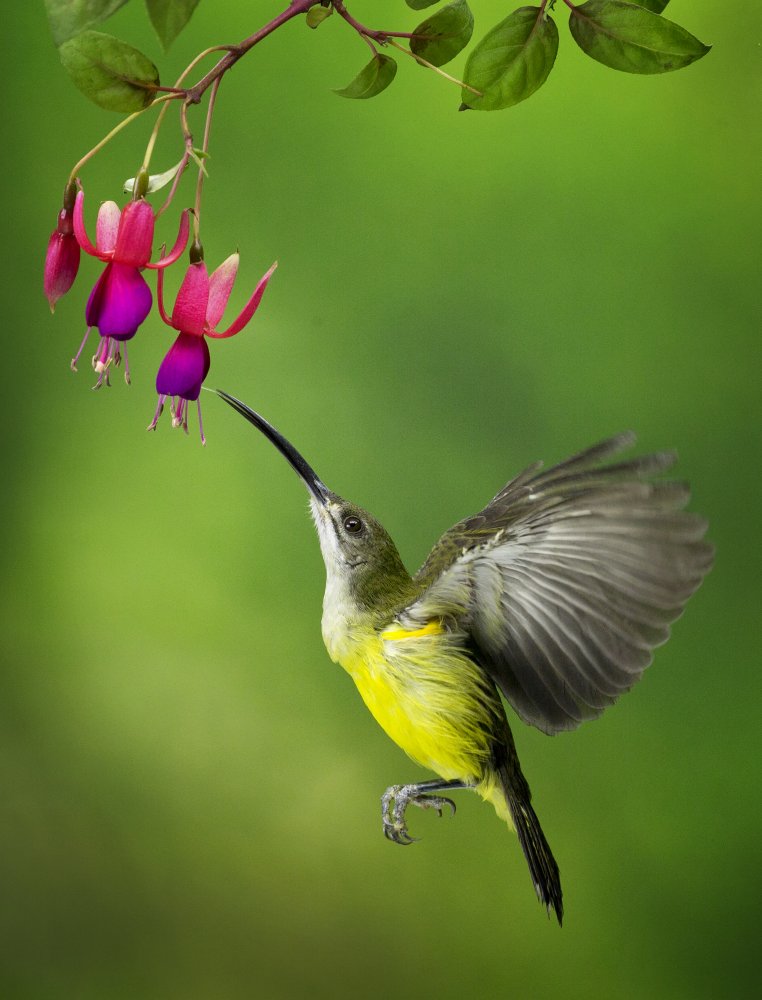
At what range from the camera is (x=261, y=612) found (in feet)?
4.75

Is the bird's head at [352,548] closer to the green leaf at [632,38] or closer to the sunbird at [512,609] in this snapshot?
the sunbird at [512,609]

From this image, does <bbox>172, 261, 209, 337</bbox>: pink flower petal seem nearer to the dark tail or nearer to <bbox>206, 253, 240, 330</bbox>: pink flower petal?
<bbox>206, 253, 240, 330</bbox>: pink flower petal

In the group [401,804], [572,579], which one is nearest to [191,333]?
[572,579]

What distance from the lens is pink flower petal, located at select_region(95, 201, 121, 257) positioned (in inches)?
16.6

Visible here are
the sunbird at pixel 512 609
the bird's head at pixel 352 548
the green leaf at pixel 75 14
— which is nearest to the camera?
the green leaf at pixel 75 14

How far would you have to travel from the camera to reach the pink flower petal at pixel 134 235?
41cm

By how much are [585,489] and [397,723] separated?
242 mm

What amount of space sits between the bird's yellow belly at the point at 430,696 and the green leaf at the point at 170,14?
386 mm

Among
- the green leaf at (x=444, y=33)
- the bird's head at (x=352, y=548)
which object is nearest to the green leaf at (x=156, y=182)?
the green leaf at (x=444, y=33)

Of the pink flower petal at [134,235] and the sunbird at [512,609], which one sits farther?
the sunbird at [512,609]

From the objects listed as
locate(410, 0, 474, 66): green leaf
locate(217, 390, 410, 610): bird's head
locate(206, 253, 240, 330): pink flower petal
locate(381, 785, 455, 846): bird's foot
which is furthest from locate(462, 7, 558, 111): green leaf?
locate(381, 785, 455, 846): bird's foot

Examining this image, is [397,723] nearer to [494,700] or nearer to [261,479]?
[494,700]

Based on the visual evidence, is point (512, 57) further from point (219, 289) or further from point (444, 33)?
point (219, 289)

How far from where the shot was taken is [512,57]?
1.49 feet
